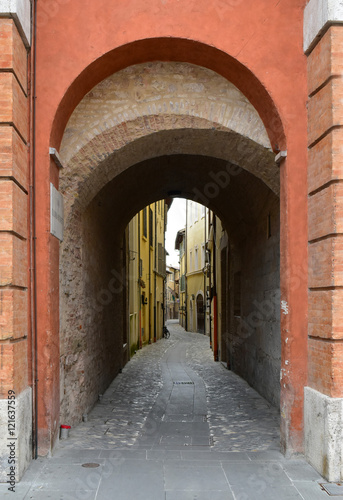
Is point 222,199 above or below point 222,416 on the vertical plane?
above

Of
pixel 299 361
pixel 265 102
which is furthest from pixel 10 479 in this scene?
pixel 265 102

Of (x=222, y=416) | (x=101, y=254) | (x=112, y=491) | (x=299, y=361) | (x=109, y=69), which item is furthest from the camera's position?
(x=101, y=254)

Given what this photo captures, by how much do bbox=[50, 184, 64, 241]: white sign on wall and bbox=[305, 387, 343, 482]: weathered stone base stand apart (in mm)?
3102

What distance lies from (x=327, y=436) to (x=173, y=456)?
163 centimetres

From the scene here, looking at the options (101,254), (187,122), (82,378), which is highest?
(187,122)

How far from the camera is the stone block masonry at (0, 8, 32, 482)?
4379 mm

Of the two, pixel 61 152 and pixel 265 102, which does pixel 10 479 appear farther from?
pixel 265 102

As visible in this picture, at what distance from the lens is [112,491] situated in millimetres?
4219

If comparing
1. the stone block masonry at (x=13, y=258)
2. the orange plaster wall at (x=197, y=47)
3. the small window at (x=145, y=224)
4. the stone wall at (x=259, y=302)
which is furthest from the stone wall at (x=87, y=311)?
the small window at (x=145, y=224)

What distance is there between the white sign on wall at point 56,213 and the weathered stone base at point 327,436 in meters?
3.10

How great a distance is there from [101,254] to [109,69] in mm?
3994

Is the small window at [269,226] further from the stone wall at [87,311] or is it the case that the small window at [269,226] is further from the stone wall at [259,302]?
the stone wall at [87,311]

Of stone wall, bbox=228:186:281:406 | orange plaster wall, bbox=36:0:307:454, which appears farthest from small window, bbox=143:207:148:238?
orange plaster wall, bbox=36:0:307:454

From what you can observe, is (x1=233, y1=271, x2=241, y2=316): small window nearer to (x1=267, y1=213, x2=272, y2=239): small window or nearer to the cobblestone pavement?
the cobblestone pavement
